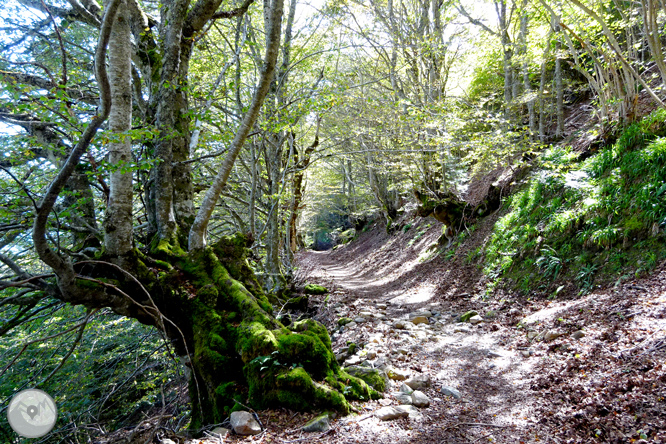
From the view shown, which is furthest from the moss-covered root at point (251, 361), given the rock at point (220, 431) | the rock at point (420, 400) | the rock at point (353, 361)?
the rock at point (353, 361)

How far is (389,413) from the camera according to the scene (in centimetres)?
288

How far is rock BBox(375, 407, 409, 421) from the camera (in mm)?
2855

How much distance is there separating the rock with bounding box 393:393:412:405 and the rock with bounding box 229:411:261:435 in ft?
4.55

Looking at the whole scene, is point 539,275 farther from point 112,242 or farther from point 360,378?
point 112,242

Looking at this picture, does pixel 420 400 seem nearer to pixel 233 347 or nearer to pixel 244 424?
pixel 244 424

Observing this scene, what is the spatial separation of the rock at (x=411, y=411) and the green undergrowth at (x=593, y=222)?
3.62 m

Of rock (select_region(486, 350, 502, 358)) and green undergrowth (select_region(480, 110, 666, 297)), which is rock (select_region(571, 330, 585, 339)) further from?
green undergrowth (select_region(480, 110, 666, 297))

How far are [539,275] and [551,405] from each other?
11.6 feet

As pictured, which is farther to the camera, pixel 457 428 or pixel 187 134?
pixel 187 134

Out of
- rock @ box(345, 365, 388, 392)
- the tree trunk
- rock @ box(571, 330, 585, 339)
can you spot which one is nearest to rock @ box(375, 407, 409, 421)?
rock @ box(345, 365, 388, 392)

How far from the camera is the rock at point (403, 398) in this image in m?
3.22

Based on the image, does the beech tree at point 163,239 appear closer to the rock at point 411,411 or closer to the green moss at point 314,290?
the rock at point 411,411

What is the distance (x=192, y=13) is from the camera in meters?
4.30

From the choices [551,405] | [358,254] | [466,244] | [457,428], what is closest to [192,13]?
[457,428]
